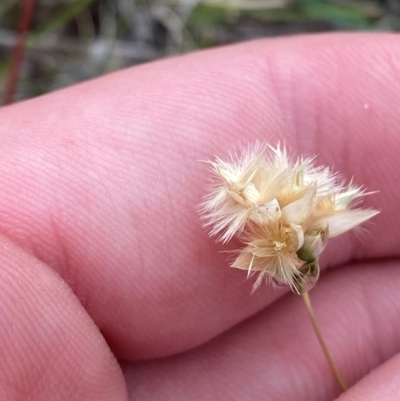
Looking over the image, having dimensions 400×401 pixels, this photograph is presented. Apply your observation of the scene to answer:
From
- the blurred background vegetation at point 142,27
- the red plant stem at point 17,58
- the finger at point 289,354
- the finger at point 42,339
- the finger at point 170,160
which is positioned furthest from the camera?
the blurred background vegetation at point 142,27

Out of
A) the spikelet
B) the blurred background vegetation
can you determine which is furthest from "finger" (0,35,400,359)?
the blurred background vegetation

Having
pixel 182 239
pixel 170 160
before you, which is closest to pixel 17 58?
pixel 170 160

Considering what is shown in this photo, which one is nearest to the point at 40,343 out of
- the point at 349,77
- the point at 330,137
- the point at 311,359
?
the point at 311,359

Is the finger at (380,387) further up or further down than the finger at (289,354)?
further down

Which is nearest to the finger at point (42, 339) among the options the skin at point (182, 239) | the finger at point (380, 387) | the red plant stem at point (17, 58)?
the skin at point (182, 239)

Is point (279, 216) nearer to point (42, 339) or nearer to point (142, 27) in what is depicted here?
point (42, 339)

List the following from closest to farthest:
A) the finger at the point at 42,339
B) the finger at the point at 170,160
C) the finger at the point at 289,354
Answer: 1. the finger at the point at 42,339
2. the finger at the point at 170,160
3. the finger at the point at 289,354

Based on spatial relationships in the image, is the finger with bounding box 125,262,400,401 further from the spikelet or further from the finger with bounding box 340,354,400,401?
the spikelet

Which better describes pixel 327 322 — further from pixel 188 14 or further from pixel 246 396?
pixel 188 14

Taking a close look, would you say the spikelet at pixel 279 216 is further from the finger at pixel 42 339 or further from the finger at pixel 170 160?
the finger at pixel 42 339
